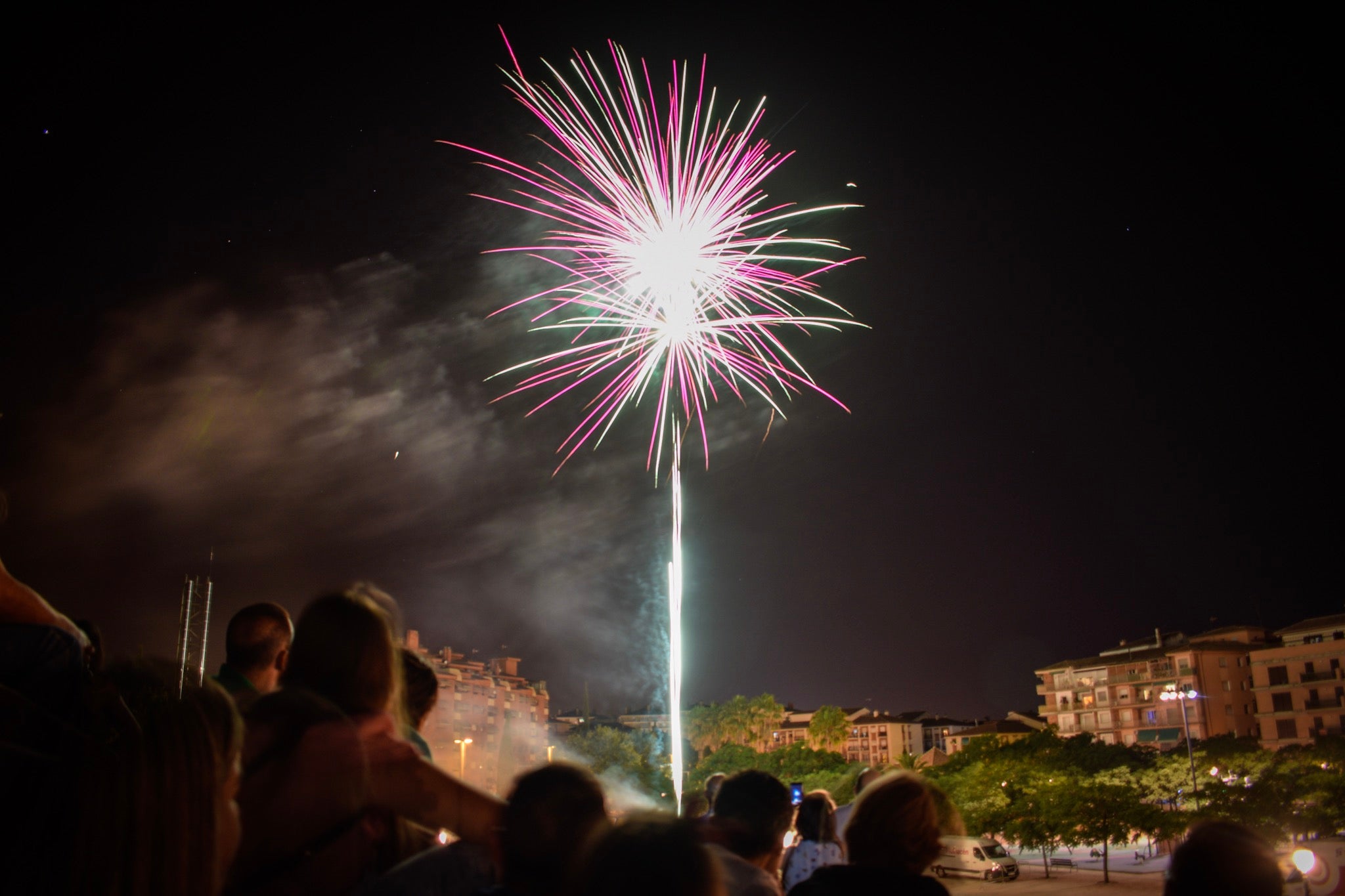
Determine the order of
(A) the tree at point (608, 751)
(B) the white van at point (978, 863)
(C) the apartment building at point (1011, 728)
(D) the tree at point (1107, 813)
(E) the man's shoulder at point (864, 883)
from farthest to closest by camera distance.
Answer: (C) the apartment building at point (1011, 728)
(A) the tree at point (608, 751)
(B) the white van at point (978, 863)
(D) the tree at point (1107, 813)
(E) the man's shoulder at point (864, 883)

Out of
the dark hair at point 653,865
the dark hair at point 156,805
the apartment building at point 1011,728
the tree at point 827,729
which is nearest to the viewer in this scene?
the dark hair at point 156,805

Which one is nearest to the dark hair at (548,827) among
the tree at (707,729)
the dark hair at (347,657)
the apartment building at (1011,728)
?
the dark hair at (347,657)

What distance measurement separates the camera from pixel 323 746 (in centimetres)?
190

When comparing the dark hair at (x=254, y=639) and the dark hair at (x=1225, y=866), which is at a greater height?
the dark hair at (x=254, y=639)

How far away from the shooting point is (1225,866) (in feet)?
7.30

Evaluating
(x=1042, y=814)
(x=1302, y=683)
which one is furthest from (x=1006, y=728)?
(x=1042, y=814)

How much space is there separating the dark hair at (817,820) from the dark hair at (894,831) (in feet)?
6.22

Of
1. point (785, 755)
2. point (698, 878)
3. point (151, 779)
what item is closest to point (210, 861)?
point (151, 779)

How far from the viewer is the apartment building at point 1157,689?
62812mm

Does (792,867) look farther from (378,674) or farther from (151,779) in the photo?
(151,779)

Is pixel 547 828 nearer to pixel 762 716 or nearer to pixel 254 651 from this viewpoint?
pixel 254 651

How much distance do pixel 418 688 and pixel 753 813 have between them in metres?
1.33

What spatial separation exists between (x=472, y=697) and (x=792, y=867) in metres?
97.3

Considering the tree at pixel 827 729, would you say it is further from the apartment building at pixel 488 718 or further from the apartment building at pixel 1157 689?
the apartment building at pixel 488 718
